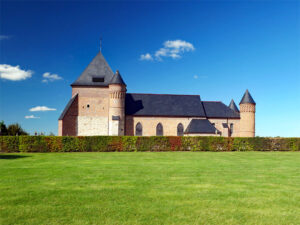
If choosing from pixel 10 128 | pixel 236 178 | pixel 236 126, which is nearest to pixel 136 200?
pixel 236 178

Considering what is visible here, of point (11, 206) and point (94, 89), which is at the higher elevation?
point (94, 89)

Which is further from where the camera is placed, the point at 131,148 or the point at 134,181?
the point at 131,148

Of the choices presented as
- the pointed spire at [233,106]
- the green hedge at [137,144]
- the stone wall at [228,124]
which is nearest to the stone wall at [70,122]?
the green hedge at [137,144]

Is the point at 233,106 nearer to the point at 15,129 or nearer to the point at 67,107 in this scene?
the point at 67,107

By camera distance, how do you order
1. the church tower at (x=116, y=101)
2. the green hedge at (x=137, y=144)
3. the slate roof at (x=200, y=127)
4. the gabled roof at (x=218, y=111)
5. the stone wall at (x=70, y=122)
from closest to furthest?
1. the green hedge at (x=137, y=144)
2. the stone wall at (x=70, y=122)
3. the slate roof at (x=200, y=127)
4. the church tower at (x=116, y=101)
5. the gabled roof at (x=218, y=111)

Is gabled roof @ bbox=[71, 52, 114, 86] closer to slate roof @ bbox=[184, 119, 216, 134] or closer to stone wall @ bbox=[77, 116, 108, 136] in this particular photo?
stone wall @ bbox=[77, 116, 108, 136]

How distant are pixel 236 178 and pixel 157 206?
552 cm

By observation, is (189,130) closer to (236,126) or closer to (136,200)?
(236,126)

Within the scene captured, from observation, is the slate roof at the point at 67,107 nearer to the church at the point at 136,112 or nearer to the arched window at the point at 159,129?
the church at the point at 136,112

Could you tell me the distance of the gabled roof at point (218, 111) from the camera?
46.2 metres

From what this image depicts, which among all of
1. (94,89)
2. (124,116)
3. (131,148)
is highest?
(94,89)

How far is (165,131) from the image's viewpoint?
43906 mm

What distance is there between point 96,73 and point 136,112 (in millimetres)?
9439

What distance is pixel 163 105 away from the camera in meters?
46.0
